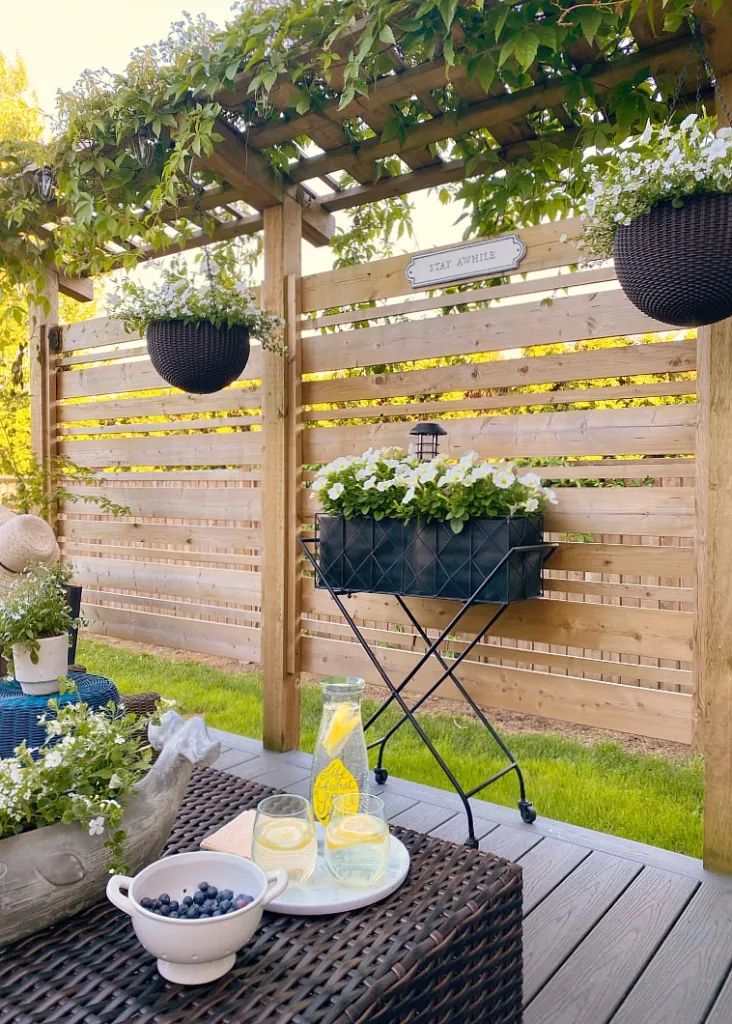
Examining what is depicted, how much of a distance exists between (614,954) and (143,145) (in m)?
2.80

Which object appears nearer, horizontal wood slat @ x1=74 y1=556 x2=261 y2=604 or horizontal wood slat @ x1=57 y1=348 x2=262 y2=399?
horizontal wood slat @ x1=74 y1=556 x2=261 y2=604

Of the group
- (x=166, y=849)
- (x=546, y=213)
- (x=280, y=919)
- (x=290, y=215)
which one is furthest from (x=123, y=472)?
(x=280, y=919)

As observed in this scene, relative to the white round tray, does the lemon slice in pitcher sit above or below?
above

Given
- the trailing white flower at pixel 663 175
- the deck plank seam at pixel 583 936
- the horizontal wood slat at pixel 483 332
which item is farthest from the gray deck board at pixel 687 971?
the trailing white flower at pixel 663 175

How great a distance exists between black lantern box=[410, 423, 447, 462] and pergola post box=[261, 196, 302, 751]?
60 cm

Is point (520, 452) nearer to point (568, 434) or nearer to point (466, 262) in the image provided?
point (568, 434)

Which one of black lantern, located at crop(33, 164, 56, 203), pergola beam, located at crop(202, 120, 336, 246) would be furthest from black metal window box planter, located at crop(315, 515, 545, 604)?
black lantern, located at crop(33, 164, 56, 203)

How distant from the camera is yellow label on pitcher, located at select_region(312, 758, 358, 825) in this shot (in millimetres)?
1174

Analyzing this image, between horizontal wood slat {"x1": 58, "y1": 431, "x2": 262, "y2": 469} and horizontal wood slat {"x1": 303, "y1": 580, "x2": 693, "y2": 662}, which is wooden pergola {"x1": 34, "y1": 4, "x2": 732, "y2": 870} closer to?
horizontal wood slat {"x1": 303, "y1": 580, "x2": 693, "y2": 662}

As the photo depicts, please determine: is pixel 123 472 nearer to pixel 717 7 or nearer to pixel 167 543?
pixel 167 543

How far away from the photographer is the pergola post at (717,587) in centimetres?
209

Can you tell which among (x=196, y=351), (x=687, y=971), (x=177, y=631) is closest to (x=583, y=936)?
(x=687, y=971)

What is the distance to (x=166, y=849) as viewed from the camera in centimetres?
127

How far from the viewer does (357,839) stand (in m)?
1.08
